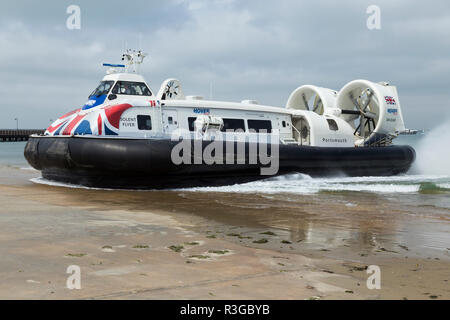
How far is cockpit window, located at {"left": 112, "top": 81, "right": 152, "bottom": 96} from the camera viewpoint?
31.4 feet

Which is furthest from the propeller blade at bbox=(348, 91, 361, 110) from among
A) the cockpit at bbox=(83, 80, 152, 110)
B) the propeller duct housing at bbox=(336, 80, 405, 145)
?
the cockpit at bbox=(83, 80, 152, 110)

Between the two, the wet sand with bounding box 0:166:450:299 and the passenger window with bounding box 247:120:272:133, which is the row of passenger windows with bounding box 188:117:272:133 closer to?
the passenger window with bounding box 247:120:272:133

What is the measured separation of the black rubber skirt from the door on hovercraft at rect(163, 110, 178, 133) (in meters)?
0.59

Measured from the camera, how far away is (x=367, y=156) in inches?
480

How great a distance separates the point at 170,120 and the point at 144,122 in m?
0.56

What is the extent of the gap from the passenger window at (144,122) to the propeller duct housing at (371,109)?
548 centimetres

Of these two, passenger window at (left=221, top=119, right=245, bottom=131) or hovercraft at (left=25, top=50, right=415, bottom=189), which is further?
passenger window at (left=221, top=119, right=245, bottom=131)

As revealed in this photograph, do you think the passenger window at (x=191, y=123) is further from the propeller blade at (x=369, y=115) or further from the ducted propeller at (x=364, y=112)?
the propeller blade at (x=369, y=115)

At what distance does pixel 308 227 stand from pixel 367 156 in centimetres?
736

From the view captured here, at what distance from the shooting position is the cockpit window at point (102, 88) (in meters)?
9.58

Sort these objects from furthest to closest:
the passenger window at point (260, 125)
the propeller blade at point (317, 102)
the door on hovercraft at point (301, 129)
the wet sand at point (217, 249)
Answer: the propeller blade at point (317, 102)
the door on hovercraft at point (301, 129)
the passenger window at point (260, 125)
the wet sand at point (217, 249)

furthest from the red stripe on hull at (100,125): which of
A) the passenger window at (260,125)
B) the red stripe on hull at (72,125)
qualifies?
the passenger window at (260,125)
